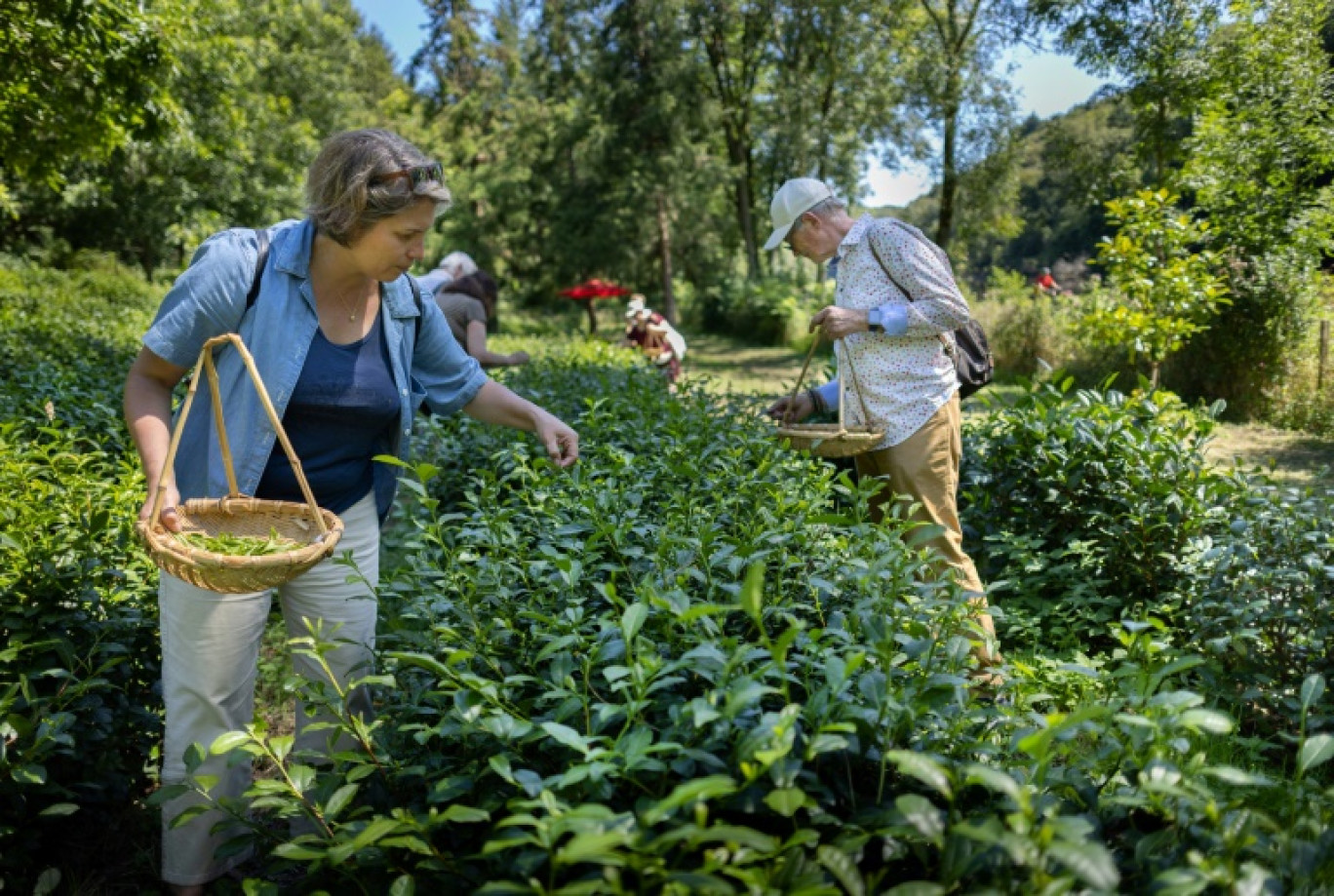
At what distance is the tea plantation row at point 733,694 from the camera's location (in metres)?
1.28

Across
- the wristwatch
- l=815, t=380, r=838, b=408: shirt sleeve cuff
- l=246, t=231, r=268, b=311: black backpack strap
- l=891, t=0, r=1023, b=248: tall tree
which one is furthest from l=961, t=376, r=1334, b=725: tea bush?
l=891, t=0, r=1023, b=248: tall tree

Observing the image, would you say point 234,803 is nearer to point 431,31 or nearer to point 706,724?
point 706,724

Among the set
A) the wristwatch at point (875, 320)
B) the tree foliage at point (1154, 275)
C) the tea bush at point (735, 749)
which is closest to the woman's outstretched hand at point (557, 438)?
the tea bush at point (735, 749)

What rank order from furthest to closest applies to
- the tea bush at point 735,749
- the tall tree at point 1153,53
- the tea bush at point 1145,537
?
1. the tall tree at point 1153,53
2. the tea bush at point 1145,537
3. the tea bush at point 735,749

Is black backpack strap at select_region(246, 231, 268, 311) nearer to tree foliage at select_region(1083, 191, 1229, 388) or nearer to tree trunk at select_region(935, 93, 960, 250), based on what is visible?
tree foliage at select_region(1083, 191, 1229, 388)

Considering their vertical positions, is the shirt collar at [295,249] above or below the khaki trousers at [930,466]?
above

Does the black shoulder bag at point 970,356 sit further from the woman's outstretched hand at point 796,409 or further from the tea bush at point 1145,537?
the woman's outstretched hand at point 796,409

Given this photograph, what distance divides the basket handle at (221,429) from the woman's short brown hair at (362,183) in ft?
1.22

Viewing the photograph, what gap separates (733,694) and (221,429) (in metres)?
1.45

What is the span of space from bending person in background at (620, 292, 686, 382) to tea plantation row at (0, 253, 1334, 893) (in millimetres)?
8495

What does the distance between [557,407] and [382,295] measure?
2394 mm

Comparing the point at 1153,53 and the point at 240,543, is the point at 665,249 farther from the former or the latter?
the point at 240,543

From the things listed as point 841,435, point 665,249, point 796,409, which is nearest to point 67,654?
point 841,435

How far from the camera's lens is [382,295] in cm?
258
